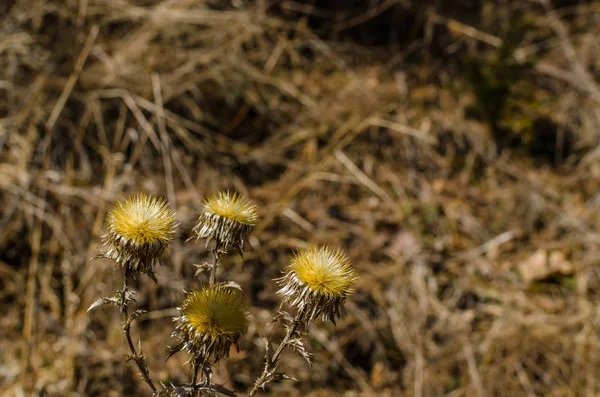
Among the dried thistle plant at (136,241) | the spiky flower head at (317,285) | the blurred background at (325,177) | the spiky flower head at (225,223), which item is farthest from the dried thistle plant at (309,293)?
the blurred background at (325,177)

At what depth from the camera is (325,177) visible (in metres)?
4.02

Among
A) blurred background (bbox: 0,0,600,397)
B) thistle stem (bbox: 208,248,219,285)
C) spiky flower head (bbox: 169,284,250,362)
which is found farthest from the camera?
blurred background (bbox: 0,0,600,397)

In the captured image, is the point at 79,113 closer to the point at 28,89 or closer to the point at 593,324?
the point at 28,89

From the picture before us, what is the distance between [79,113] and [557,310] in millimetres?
3277

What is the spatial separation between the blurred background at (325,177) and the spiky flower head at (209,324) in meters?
1.97

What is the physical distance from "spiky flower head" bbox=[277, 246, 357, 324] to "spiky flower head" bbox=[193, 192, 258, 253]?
154 millimetres

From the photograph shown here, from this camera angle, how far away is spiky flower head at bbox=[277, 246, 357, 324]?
1.29 metres

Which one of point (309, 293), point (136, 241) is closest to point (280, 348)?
point (309, 293)

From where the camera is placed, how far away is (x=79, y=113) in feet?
12.2

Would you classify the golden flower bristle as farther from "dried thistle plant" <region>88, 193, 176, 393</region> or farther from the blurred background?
the blurred background

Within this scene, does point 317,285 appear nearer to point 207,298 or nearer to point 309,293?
point 309,293

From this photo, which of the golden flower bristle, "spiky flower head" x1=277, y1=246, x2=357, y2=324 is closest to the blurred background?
the golden flower bristle

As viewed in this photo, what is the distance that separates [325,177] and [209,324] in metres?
2.82

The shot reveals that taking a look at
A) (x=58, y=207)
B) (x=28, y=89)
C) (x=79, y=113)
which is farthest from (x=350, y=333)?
(x=28, y=89)
